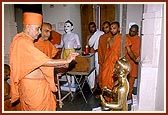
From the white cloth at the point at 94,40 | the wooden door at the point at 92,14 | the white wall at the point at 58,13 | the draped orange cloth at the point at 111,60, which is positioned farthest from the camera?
the wooden door at the point at 92,14

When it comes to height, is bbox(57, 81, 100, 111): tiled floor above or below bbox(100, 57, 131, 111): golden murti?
below

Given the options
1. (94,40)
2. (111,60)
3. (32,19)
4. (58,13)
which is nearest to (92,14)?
(58,13)

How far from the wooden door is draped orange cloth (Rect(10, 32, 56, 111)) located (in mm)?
2656

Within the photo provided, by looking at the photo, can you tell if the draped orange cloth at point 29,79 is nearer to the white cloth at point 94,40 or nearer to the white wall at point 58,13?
the white cloth at point 94,40

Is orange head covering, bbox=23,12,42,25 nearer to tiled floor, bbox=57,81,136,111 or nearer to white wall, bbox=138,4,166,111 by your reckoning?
white wall, bbox=138,4,166,111

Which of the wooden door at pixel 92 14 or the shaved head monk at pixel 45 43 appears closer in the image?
the shaved head monk at pixel 45 43

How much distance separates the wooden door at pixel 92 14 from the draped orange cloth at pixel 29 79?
2.66 meters

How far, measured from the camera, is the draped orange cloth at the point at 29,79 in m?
1.54

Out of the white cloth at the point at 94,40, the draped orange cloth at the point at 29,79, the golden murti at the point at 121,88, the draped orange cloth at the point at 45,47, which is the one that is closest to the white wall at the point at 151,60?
the golden murti at the point at 121,88

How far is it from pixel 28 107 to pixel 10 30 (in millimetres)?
1353

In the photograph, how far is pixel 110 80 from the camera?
2.67 m

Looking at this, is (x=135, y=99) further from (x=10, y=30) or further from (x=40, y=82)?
(x=10, y=30)

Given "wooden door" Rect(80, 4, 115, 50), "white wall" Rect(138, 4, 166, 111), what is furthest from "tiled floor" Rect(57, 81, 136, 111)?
"wooden door" Rect(80, 4, 115, 50)

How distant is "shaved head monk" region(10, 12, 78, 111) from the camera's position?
1.54m
